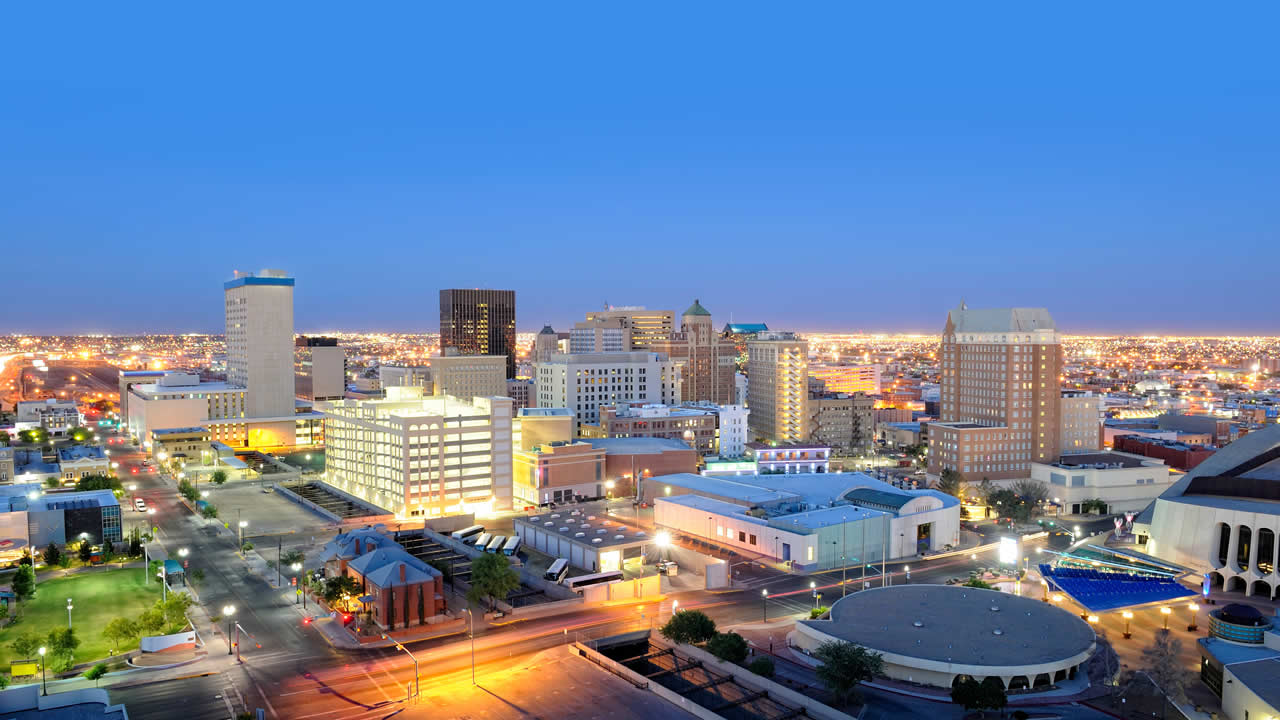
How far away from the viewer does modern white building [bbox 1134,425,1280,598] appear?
73312 mm

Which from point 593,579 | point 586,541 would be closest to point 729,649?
point 593,579

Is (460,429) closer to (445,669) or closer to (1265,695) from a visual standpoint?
(445,669)

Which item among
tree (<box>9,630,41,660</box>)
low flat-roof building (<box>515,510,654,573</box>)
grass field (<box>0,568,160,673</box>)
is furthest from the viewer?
low flat-roof building (<box>515,510,654,573</box>)

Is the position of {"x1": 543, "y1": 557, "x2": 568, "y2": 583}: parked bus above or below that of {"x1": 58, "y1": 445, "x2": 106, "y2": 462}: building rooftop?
below

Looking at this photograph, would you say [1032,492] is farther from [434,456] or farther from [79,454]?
[79,454]

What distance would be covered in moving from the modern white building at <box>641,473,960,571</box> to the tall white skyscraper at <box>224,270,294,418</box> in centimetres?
10395

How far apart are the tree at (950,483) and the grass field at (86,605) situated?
92149 millimetres

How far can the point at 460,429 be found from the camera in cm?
10450

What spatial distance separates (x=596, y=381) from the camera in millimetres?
168375

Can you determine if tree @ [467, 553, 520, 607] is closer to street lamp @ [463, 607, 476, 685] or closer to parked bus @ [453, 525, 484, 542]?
street lamp @ [463, 607, 476, 685]

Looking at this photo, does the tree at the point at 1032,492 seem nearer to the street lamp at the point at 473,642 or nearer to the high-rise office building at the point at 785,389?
the high-rise office building at the point at 785,389

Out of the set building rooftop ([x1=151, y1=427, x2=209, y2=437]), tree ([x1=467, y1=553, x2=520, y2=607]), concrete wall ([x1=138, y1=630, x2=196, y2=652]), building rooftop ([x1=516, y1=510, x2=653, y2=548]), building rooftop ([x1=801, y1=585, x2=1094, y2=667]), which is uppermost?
building rooftop ([x1=151, y1=427, x2=209, y2=437])

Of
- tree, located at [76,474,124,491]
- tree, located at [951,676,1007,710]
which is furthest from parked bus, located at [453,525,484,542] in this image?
tree, located at [951,676,1007,710]

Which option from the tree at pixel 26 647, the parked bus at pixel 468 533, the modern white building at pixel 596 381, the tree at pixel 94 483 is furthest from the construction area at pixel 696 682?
the modern white building at pixel 596 381
